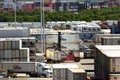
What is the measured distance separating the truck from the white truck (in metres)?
4.54

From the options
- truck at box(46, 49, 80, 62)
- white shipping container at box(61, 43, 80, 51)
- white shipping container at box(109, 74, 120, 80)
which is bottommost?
truck at box(46, 49, 80, 62)

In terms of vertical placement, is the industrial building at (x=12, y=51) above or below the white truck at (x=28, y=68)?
above

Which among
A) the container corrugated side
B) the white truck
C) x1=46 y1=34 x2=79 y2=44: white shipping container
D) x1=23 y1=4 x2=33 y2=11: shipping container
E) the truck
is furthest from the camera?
x1=23 y1=4 x2=33 y2=11: shipping container

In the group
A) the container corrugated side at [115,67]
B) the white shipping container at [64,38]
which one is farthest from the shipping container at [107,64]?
the white shipping container at [64,38]

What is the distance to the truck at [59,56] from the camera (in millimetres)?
28922

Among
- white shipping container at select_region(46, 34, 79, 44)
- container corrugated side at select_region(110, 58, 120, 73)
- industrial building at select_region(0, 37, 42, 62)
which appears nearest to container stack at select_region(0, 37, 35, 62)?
industrial building at select_region(0, 37, 42, 62)

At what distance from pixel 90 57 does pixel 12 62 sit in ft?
23.9

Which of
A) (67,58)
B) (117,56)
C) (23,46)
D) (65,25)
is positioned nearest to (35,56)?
(23,46)

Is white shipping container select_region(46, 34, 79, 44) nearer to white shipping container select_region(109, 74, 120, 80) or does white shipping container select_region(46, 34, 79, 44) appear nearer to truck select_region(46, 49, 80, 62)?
truck select_region(46, 49, 80, 62)

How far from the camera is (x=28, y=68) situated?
2412 centimetres

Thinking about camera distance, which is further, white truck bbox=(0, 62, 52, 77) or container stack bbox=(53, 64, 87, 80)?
white truck bbox=(0, 62, 52, 77)

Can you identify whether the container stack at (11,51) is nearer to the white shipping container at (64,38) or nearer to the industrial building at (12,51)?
the industrial building at (12,51)

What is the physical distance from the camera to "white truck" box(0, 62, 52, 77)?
78.6ft

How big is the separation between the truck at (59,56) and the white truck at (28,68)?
4.54 m
